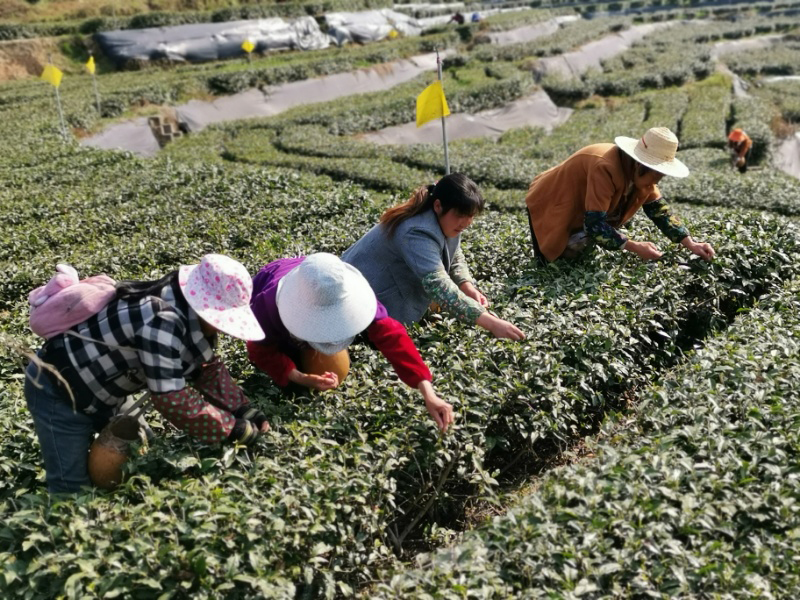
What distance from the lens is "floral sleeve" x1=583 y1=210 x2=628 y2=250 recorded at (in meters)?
4.76

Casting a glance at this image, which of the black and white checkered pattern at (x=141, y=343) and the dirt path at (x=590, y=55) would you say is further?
the dirt path at (x=590, y=55)

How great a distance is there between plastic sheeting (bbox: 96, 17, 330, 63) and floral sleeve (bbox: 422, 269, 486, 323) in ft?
92.6

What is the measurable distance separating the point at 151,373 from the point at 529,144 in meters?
16.2

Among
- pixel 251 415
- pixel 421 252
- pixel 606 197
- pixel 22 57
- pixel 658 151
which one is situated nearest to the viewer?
pixel 251 415

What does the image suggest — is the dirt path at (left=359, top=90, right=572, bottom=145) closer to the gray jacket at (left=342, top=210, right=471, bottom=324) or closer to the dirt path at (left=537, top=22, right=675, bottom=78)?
the dirt path at (left=537, top=22, right=675, bottom=78)

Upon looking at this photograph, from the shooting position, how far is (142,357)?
2.79 metres

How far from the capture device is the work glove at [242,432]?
10.2 feet

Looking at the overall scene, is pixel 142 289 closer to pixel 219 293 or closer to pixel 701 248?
pixel 219 293

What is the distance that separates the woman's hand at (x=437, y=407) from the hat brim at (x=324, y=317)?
0.40 metres

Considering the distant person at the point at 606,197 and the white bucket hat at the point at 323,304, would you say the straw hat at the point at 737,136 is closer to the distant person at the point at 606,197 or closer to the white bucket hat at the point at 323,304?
the distant person at the point at 606,197

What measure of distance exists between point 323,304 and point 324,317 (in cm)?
6

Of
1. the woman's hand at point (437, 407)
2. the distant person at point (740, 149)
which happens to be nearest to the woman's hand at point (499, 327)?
the woman's hand at point (437, 407)

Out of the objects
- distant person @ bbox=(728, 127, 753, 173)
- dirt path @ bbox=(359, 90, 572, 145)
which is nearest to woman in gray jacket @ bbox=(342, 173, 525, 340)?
distant person @ bbox=(728, 127, 753, 173)

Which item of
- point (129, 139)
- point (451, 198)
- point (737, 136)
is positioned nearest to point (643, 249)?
point (451, 198)
